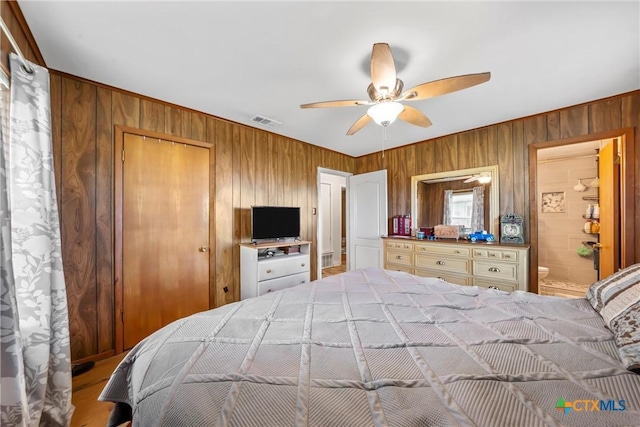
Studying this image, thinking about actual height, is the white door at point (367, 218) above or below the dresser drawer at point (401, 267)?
above

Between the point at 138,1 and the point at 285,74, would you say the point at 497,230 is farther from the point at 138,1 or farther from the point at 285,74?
the point at 138,1

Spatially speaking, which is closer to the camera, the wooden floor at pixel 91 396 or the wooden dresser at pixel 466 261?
the wooden floor at pixel 91 396

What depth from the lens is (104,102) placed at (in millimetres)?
2092

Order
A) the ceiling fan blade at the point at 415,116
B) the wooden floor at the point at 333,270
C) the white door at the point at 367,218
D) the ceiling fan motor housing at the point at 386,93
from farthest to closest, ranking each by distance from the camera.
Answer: the wooden floor at the point at 333,270, the white door at the point at 367,218, the ceiling fan blade at the point at 415,116, the ceiling fan motor housing at the point at 386,93

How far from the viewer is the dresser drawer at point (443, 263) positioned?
9.27ft

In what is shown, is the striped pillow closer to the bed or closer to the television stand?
the bed

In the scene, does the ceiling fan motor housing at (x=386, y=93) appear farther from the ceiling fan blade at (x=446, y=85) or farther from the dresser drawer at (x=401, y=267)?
the dresser drawer at (x=401, y=267)

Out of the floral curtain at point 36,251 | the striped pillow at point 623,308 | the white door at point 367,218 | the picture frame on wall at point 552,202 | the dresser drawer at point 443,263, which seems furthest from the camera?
the picture frame on wall at point 552,202

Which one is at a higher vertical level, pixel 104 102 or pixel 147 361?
pixel 104 102

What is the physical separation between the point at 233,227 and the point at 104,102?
→ 1644 mm

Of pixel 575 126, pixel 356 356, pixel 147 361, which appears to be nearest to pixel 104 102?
pixel 147 361

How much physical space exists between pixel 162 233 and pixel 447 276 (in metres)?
3.26

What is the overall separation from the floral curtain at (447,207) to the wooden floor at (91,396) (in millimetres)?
3903

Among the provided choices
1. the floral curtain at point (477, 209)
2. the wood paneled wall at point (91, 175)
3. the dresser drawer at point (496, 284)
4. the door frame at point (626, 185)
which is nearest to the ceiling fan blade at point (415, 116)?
the floral curtain at point (477, 209)
